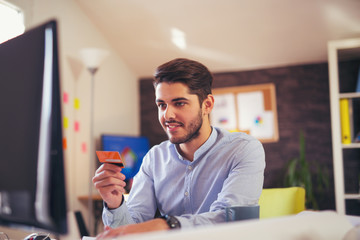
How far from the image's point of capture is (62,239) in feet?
1.93

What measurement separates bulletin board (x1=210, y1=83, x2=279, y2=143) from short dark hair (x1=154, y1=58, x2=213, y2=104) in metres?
3.53

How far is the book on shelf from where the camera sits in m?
3.84

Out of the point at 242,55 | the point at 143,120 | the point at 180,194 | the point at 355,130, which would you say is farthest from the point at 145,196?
the point at 143,120

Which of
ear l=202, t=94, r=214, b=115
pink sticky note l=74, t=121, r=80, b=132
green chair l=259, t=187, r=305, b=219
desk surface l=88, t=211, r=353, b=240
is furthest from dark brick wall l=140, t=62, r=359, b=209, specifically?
desk surface l=88, t=211, r=353, b=240

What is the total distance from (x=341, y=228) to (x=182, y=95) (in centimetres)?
93

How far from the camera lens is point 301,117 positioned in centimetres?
482

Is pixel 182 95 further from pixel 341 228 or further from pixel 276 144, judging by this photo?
pixel 276 144

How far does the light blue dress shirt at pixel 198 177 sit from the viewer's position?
1.26m

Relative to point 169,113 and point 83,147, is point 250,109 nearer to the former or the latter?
point 83,147

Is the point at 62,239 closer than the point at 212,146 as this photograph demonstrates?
Yes

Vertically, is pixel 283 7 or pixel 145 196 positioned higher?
pixel 283 7

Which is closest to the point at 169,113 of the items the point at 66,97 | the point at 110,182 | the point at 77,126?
the point at 110,182

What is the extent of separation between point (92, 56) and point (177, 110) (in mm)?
2493

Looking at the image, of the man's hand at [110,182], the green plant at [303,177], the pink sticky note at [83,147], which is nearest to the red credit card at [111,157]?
the man's hand at [110,182]
